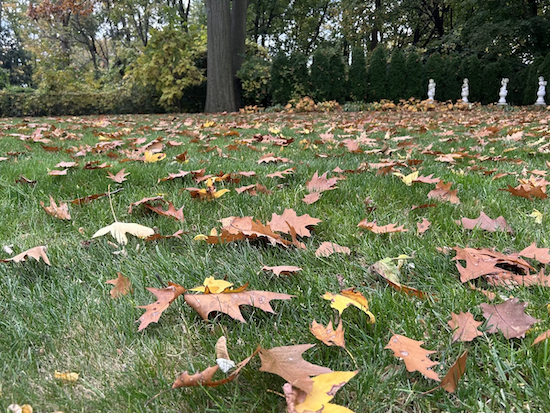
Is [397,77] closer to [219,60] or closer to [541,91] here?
[541,91]

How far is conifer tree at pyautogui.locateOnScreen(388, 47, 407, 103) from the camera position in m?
12.4

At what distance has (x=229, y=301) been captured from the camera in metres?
1.03

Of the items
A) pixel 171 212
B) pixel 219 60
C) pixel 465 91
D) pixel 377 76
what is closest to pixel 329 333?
pixel 171 212

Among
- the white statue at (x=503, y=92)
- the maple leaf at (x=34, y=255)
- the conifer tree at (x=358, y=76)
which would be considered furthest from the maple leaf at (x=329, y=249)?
the white statue at (x=503, y=92)

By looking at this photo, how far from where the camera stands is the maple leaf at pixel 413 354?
787mm

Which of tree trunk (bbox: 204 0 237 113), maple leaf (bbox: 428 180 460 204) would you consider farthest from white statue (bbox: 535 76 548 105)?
maple leaf (bbox: 428 180 460 204)

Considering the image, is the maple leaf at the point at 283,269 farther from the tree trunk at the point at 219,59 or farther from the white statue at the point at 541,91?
the white statue at the point at 541,91

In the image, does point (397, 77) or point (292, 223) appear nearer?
point (292, 223)

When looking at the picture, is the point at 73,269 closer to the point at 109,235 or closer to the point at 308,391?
the point at 109,235

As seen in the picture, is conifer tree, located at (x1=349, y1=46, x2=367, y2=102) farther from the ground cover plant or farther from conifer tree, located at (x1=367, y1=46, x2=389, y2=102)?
the ground cover plant

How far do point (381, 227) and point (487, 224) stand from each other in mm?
438

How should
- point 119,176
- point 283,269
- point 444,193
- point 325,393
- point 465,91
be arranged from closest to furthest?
point 325,393 → point 283,269 → point 444,193 → point 119,176 → point 465,91

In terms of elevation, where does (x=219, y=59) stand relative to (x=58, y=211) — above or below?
above

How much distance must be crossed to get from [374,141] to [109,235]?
316 centimetres
